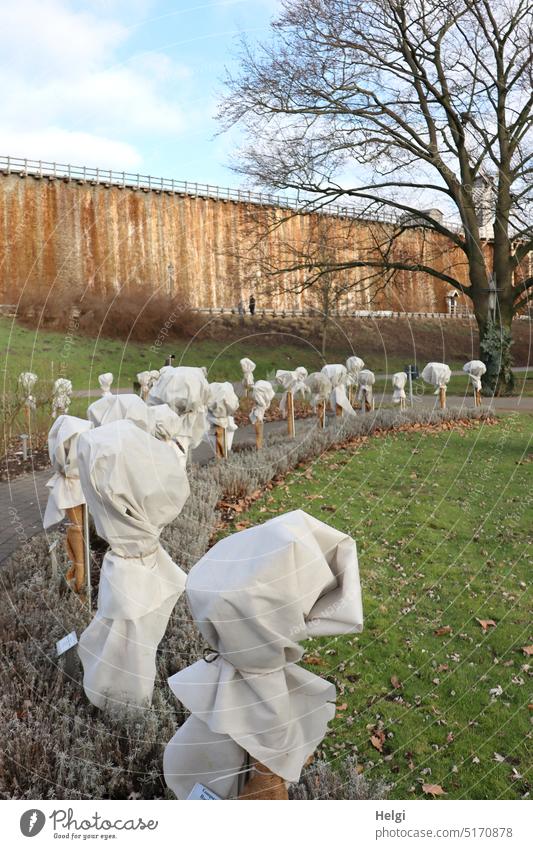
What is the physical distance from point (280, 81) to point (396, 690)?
4952 mm

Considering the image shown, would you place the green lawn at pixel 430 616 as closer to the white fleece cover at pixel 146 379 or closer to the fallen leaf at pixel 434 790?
the fallen leaf at pixel 434 790

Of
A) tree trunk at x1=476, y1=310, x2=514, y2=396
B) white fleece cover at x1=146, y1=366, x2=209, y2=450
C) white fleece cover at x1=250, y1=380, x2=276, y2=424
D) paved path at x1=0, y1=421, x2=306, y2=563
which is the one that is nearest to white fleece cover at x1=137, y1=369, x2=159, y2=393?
white fleece cover at x1=146, y1=366, x2=209, y2=450

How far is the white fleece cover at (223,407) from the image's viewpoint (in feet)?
25.4

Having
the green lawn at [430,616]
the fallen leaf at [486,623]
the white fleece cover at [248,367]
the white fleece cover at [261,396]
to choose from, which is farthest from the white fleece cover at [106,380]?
the fallen leaf at [486,623]

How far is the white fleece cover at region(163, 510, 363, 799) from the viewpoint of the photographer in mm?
1715

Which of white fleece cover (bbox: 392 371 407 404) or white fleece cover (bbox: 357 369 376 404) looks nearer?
white fleece cover (bbox: 357 369 376 404)

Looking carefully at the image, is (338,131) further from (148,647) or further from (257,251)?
(148,647)

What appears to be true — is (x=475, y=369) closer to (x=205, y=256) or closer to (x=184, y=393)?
(x=205, y=256)

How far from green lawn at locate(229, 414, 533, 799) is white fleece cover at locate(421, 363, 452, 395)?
391 cm

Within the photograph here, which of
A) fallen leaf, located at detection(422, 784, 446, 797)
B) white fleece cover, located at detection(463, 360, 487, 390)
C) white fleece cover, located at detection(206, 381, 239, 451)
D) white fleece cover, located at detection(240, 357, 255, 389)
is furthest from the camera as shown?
white fleece cover, located at detection(463, 360, 487, 390)

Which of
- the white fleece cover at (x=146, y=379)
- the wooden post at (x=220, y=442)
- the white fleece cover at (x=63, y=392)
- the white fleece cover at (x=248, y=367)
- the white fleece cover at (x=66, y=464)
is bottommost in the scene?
the wooden post at (x=220, y=442)

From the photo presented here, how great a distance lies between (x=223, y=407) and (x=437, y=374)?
18.5 feet

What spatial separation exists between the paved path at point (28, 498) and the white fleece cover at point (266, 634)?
3338mm

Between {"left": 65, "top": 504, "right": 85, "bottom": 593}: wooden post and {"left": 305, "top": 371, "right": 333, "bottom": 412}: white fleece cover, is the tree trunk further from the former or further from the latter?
{"left": 65, "top": 504, "right": 85, "bottom": 593}: wooden post
